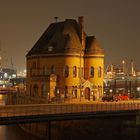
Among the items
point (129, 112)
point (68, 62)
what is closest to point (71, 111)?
point (129, 112)

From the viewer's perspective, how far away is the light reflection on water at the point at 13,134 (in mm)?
77625

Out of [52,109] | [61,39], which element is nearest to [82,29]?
[61,39]

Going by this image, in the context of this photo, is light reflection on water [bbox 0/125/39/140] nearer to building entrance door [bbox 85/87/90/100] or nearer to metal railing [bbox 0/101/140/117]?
metal railing [bbox 0/101/140/117]

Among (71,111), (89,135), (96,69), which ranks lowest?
(89,135)

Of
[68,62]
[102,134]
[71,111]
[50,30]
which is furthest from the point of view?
[50,30]

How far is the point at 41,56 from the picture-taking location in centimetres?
9694

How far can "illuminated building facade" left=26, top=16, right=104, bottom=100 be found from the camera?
92.7 metres

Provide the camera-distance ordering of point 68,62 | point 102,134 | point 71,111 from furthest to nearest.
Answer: point 68,62, point 102,134, point 71,111

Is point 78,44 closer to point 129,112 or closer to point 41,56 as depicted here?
point 41,56

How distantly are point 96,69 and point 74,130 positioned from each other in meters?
28.7

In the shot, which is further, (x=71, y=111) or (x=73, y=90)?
(x=73, y=90)

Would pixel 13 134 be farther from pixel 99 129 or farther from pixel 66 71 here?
pixel 99 129

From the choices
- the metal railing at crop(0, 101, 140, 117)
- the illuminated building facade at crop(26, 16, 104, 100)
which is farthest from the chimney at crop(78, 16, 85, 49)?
the metal railing at crop(0, 101, 140, 117)

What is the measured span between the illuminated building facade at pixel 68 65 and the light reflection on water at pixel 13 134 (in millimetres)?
9624
